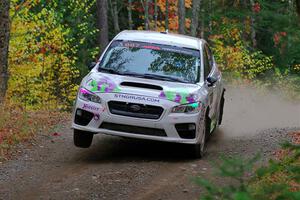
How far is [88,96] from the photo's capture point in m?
9.95

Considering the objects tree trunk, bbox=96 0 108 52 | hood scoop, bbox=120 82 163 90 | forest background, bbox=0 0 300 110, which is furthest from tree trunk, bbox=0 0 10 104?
tree trunk, bbox=96 0 108 52

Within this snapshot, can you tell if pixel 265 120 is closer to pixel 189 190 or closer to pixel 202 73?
pixel 202 73

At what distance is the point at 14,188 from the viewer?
842 cm

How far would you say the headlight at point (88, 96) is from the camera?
9836mm

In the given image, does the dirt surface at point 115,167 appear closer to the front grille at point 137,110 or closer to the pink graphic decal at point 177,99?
the front grille at point 137,110

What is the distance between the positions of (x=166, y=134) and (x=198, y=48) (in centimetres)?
229

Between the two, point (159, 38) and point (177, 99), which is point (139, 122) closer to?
point (177, 99)

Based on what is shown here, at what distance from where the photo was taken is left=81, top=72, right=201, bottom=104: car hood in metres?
9.77

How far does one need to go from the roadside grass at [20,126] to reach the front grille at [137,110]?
6.82 ft

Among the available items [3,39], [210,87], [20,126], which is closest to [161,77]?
[210,87]

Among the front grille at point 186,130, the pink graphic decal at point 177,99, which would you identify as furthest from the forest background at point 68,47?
the front grille at point 186,130

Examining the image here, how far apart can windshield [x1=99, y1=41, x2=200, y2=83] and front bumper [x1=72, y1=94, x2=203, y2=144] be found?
928 millimetres

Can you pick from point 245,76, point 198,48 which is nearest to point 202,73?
point 198,48

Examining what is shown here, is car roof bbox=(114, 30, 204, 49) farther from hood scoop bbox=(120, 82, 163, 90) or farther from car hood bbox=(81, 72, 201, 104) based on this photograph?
hood scoop bbox=(120, 82, 163, 90)
